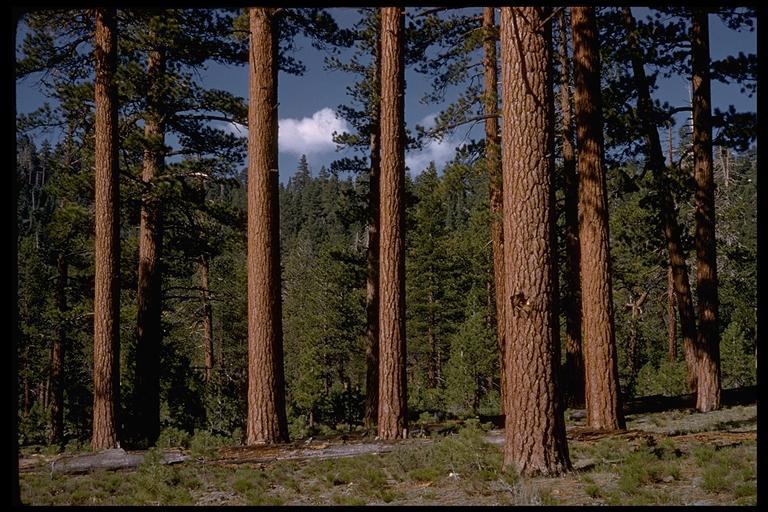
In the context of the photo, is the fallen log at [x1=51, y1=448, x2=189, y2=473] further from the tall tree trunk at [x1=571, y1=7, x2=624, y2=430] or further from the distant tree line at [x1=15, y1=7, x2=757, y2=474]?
the tall tree trunk at [x1=571, y1=7, x2=624, y2=430]

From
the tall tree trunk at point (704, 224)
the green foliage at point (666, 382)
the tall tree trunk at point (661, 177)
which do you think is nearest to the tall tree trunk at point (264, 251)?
the tall tree trunk at point (661, 177)

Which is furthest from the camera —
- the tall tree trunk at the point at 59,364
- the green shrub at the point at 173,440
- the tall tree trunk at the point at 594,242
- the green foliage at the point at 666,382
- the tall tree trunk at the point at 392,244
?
the green foliage at the point at 666,382

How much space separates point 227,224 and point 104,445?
224 inches

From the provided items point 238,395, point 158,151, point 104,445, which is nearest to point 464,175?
point 158,151

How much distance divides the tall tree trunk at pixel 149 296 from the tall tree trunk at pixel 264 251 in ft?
14.1

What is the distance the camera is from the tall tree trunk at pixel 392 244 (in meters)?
8.97

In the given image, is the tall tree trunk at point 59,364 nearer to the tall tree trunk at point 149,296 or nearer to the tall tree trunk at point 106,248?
the tall tree trunk at point 149,296

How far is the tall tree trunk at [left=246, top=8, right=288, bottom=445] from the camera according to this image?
8.41 m

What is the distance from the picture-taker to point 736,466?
4801mm

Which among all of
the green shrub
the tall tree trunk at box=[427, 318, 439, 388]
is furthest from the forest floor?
the tall tree trunk at box=[427, 318, 439, 388]

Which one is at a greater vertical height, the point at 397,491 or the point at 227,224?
the point at 227,224

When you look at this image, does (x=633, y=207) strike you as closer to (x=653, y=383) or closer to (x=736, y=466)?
(x=653, y=383)

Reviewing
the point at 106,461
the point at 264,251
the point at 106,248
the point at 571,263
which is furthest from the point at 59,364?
the point at 571,263

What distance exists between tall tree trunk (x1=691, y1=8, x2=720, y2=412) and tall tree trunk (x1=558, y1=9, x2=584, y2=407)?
2.87 metres
